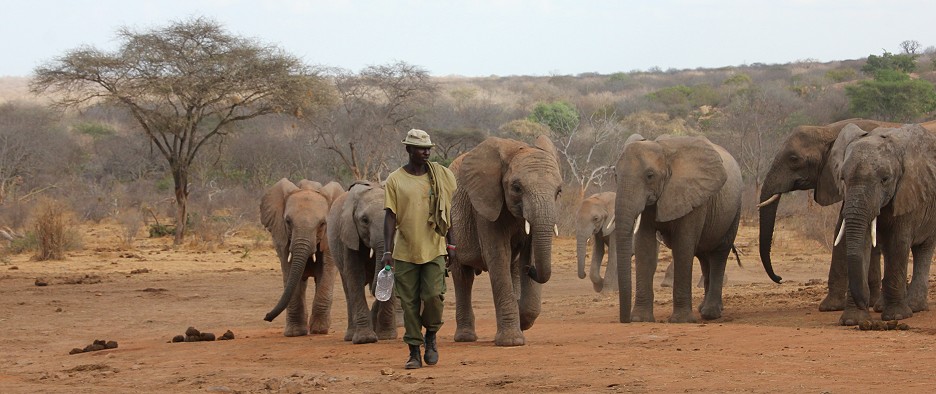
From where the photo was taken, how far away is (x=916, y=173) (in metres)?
10.5

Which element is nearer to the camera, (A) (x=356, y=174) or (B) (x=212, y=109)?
(B) (x=212, y=109)

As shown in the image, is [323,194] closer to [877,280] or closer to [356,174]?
[877,280]

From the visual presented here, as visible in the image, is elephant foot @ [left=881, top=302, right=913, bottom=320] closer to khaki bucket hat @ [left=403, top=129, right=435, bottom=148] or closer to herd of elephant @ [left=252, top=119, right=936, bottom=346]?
herd of elephant @ [left=252, top=119, right=936, bottom=346]

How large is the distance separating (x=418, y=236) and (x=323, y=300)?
12.2 feet

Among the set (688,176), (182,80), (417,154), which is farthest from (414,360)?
(182,80)

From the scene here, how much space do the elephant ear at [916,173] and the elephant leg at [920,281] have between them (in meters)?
0.94

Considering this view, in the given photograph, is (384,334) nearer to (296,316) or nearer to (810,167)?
(296,316)

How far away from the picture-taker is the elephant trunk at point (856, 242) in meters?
10.1

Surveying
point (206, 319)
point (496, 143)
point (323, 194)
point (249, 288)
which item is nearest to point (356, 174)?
point (249, 288)

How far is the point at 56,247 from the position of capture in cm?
2184

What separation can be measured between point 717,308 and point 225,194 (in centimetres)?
2357

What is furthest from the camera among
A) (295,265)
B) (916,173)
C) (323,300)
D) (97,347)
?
(323,300)

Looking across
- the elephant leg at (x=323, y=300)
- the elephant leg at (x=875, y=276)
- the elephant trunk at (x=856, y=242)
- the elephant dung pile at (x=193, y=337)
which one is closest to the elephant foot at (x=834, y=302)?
the elephant leg at (x=875, y=276)

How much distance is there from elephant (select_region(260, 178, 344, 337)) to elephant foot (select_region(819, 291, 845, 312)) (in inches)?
178
